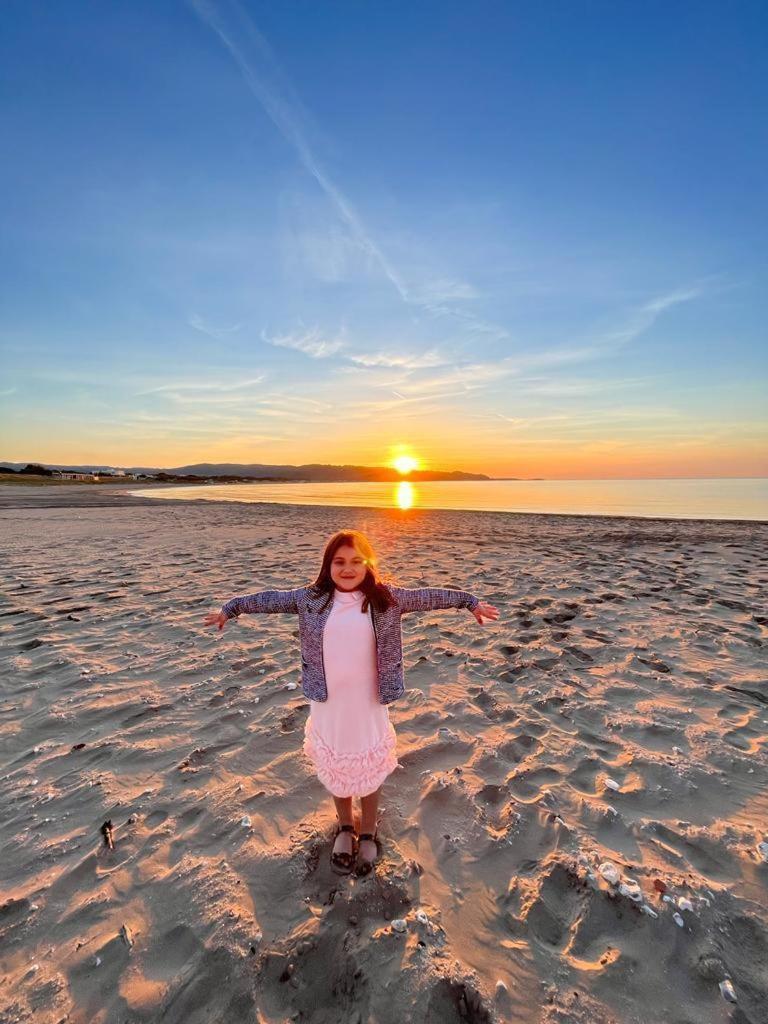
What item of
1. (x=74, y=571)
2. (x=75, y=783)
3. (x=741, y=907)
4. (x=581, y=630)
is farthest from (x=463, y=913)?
(x=74, y=571)

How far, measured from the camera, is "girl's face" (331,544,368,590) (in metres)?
3.34

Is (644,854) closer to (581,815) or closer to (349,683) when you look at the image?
(581,815)

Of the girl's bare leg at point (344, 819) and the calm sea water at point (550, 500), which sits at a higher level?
Result: the girl's bare leg at point (344, 819)

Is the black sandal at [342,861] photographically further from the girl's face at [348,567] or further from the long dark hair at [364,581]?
the girl's face at [348,567]

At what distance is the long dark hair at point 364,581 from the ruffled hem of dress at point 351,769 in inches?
41.4

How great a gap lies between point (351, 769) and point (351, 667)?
2.51ft

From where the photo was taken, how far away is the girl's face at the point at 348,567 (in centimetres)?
334

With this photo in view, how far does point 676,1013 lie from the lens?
2.48 metres

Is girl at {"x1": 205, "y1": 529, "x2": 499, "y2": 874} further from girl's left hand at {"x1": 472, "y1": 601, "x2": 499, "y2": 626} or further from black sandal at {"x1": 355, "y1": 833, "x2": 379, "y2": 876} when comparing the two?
girl's left hand at {"x1": 472, "y1": 601, "x2": 499, "y2": 626}

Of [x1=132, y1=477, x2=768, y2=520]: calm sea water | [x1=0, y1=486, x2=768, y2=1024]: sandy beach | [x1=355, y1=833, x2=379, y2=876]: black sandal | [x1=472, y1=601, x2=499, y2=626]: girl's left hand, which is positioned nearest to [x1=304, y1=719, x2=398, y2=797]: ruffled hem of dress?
[x1=355, y1=833, x2=379, y2=876]: black sandal

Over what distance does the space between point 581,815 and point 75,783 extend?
4.36 m

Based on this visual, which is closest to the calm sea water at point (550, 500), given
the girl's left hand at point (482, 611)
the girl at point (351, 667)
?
the girl's left hand at point (482, 611)

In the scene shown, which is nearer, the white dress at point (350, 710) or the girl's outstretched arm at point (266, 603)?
the white dress at point (350, 710)

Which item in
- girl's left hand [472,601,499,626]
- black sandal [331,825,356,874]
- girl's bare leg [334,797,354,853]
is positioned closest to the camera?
black sandal [331,825,356,874]
